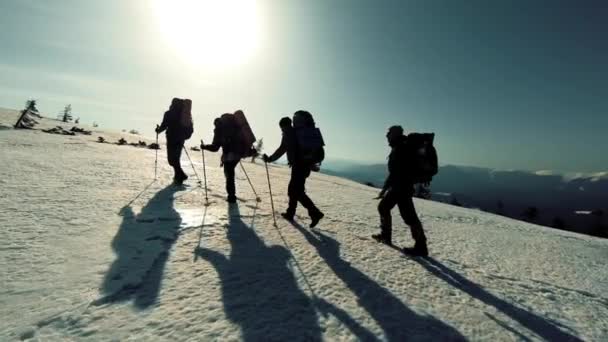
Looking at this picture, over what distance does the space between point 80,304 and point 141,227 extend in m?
2.47

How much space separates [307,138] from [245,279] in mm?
3439

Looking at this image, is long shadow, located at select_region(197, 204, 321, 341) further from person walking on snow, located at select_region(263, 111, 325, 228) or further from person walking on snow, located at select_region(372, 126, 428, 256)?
person walking on snow, located at select_region(372, 126, 428, 256)

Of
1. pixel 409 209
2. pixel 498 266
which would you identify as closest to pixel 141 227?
pixel 409 209

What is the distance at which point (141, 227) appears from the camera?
522 centimetres

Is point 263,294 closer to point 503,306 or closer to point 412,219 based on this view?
point 503,306

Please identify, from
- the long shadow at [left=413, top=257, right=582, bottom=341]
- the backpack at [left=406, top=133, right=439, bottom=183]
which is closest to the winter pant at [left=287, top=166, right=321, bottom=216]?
the backpack at [left=406, top=133, right=439, bottom=183]

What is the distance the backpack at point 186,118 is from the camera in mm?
9773

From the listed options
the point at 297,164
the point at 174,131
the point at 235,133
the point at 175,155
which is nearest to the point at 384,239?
the point at 297,164

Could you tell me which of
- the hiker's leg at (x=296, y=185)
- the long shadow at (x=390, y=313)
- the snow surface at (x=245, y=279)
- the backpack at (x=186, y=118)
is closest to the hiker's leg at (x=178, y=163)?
the backpack at (x=186, y=118)

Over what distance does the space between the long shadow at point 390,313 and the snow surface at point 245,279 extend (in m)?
0.02

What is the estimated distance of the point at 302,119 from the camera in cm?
648

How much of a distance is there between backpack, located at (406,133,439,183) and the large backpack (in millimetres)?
1833

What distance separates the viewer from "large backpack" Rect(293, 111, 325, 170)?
6.41 meters

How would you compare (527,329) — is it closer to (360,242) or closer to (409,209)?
(409,209)
